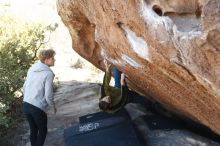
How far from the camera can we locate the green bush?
1047 cm

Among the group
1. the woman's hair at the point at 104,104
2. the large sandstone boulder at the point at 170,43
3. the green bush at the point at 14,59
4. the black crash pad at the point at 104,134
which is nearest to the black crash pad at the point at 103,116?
the black crash pad at the point at 104,134

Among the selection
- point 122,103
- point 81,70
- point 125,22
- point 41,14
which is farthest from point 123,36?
point 41,14

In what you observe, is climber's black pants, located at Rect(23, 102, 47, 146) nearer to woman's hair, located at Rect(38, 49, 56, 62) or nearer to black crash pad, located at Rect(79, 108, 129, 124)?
woman's hair, located at Rect(38, 49, 56, 62)

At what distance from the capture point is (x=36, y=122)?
8.27m

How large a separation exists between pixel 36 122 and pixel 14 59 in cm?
338

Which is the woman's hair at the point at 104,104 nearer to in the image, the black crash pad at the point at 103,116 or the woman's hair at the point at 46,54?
the black crash pad at the point at 103,116

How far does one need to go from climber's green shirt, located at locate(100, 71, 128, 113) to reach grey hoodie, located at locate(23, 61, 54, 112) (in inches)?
35.3

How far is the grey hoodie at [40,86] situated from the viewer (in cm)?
800

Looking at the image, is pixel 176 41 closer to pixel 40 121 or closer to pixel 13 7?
pixel 40 121

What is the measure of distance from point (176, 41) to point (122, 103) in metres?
3.38

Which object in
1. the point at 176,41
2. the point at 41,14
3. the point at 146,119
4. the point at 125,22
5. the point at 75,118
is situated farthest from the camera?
the point at 41,14

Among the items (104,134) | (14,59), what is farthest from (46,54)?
(14,59)

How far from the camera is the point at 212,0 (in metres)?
4.34

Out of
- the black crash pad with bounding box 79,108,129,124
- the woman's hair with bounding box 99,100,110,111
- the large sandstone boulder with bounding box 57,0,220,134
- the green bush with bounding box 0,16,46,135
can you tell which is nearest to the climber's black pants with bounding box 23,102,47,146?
the black crash pad with bounding box 79,108,129,124
